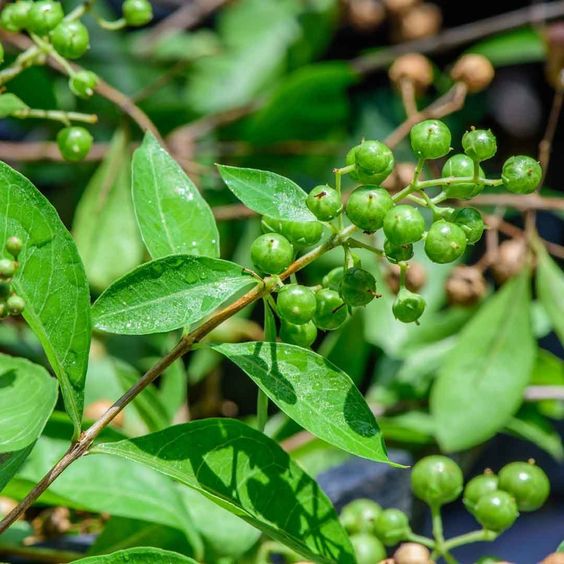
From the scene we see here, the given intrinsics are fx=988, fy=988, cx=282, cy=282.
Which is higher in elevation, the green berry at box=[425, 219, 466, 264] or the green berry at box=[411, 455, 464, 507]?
the green berry at box=[425, 219, 466, 264]

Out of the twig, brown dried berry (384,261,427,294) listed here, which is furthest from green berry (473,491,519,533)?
the twig

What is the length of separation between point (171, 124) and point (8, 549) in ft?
2.53

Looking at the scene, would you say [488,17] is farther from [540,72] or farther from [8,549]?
[8,549]

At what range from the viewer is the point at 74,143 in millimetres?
886

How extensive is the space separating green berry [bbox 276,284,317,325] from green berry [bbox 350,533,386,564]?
269 millimetres

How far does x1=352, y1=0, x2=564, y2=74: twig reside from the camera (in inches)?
61.0

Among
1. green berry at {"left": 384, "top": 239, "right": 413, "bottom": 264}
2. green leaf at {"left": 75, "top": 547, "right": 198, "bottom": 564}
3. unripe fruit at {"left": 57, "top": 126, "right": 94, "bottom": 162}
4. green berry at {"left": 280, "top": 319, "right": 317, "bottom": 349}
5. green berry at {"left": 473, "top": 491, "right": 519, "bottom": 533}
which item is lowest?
green berry at {"left": 473, "top": 491, "right": 519, "bottom": 533}

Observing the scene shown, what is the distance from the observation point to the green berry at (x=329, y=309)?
632 millimetres

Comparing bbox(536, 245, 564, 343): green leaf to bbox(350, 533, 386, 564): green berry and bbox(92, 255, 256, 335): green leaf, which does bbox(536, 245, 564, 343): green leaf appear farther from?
bbox(92, 255, 256, 335): green leaf

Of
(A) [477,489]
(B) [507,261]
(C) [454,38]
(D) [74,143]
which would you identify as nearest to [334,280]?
(A) [477,489]

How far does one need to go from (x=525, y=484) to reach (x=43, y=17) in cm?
56

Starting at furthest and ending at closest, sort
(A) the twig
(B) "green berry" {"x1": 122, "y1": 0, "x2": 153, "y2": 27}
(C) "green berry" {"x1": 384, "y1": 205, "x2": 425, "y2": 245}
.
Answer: (A) the twig < (B) "green berry" {"x1": 122, "y1": 0, "x2": 153, "y2": 27} < (C) "green berry" {"x1": 384, "y1": 205, "x2": 425, "y2": 245}

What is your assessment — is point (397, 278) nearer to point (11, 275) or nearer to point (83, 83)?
point (83, 83)

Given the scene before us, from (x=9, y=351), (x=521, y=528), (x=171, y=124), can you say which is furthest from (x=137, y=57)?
(x=521, y=528)
